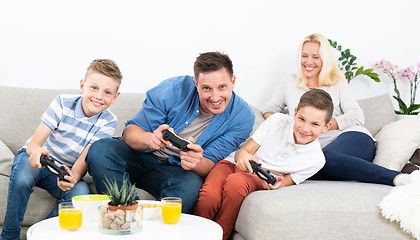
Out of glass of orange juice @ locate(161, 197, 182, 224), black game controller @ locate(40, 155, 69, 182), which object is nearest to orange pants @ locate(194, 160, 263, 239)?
glass of orange juice @ locate(161, 197, 182, 224)

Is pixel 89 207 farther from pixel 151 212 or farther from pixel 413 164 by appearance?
pixel 413 164

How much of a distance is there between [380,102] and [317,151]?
0.92m

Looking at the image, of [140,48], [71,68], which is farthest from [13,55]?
[140,48]

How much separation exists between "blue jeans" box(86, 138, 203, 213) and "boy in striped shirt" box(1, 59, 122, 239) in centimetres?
12

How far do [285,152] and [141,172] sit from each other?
68cm

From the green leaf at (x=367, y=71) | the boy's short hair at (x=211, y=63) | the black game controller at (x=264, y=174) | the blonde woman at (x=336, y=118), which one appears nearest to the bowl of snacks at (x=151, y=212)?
the black game controller at (x=264, y=174)

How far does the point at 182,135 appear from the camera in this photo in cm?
218

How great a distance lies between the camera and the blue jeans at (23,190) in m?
1.84

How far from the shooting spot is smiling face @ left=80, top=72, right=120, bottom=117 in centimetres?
202

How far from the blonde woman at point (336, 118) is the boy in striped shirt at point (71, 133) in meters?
1.10

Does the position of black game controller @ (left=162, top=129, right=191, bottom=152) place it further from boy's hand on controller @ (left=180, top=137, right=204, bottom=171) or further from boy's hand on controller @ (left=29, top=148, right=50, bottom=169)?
boy's hand on controller @ (left=29, top=148, right=50, bottom=169)

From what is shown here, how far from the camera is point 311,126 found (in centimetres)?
203

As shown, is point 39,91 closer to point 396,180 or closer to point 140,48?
point 140,48

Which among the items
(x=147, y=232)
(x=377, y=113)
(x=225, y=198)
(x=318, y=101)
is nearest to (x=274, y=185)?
(x=225, y=198)
